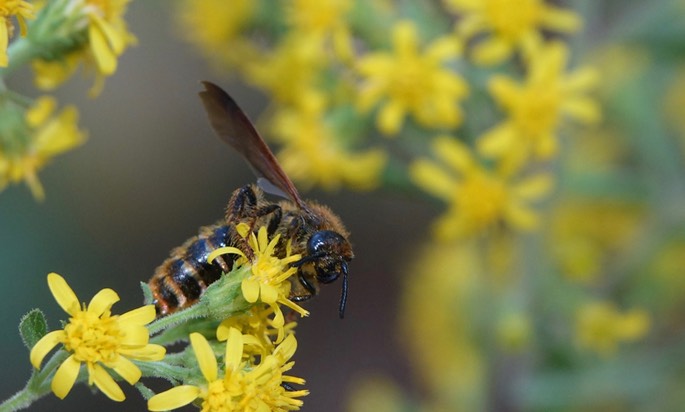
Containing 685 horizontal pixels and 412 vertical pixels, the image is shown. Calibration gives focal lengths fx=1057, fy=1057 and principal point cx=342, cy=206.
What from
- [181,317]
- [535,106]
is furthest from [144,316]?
[535,106]

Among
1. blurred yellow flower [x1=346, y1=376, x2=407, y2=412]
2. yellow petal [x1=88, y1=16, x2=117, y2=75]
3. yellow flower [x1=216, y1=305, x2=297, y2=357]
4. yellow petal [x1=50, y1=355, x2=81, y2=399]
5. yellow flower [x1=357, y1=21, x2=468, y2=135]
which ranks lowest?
yellow petal [x1=50, y1=355, x2=81, y2=399]

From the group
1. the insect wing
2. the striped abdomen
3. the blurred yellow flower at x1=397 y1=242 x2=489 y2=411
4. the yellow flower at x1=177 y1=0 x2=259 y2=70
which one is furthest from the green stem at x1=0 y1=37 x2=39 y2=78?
the blurred yellow flower at x1=397 y1=242 x2=489 y2=411

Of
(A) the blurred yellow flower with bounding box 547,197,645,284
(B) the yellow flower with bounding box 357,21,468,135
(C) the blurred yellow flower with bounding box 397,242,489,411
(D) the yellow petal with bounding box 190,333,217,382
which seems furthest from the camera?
(C) the blurred yellow flower with bounding box 397,242,489,411

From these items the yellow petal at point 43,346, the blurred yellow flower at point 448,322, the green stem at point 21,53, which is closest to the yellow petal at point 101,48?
the green stem at point 21,53

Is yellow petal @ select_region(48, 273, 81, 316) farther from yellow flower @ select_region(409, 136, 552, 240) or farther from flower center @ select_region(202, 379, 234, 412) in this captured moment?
yellow flower @ select_region(409, 136, 552, 240)

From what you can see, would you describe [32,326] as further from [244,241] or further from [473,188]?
[473,188]

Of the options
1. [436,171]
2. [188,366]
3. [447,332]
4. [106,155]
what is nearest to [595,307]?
[436,171]
